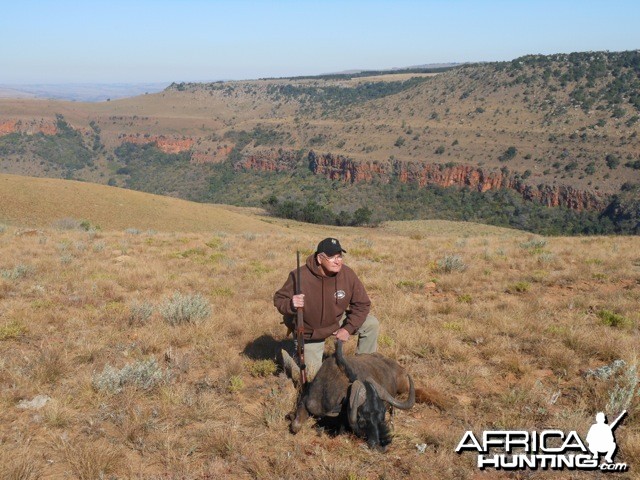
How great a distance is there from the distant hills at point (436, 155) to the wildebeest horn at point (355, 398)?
2360 inches

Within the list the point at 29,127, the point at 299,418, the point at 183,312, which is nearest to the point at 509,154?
the point at 183,312

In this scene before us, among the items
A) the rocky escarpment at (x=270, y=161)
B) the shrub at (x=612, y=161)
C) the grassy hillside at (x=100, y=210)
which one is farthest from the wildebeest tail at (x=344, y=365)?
the rocky escarpment at (x=270, y=161)

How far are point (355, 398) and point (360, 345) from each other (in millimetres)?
1708

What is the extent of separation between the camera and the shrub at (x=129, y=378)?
202 inches

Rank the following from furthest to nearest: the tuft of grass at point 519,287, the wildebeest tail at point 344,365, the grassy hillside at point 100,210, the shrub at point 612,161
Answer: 1. the shrub at point 612,161
2. the grassy hillside at point 100,210
3. the tuft of grass at point 519,287
4. the wildebeest tail at point 344,365

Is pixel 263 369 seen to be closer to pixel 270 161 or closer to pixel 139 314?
pixel 139 314

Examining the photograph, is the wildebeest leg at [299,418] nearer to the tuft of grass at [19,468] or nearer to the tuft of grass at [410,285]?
the tuft of grass at [19,468]

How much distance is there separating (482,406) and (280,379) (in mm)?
2389

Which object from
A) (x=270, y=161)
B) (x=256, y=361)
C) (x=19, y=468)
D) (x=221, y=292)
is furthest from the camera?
(x=270, y=161)

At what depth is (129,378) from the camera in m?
5.25

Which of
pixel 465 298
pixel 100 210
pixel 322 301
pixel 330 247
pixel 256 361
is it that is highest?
pixel 330 247

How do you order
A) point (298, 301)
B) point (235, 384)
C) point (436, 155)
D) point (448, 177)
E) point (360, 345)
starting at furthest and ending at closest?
point (436, 155) < point (448, 177) < point (360, 345) < point (235, 384) < point (298, 301)

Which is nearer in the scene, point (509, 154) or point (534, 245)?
point (534, 245)

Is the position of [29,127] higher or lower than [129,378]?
higher
